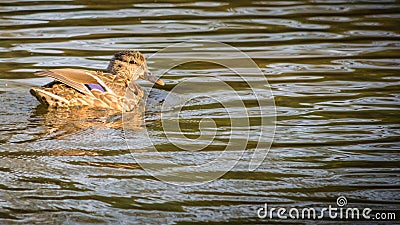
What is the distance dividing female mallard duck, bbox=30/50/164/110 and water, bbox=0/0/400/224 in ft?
0.51

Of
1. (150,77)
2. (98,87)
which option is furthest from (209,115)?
(150,77)

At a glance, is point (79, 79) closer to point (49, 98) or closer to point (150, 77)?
point (49, 98)

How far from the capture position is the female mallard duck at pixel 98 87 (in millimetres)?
8789

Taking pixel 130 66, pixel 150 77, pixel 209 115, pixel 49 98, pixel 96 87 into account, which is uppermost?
pixel 130 66

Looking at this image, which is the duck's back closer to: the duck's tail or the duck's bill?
the duck's tail

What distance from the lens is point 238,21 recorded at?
12.6m

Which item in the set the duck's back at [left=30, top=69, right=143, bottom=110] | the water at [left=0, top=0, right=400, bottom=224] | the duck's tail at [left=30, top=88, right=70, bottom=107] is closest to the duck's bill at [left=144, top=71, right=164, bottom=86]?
the water at [left=0, top=0, right=400, bottom=224]

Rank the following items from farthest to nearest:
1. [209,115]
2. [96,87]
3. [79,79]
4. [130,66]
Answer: [130,66] < [96,87] < [79,79] < [209,115]

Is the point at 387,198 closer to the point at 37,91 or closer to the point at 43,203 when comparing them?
the point at 43,203

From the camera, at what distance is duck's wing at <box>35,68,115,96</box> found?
28.6 ft

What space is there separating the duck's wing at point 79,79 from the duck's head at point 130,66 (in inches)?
21.3

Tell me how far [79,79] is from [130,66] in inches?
37.5

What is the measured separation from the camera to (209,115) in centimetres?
857

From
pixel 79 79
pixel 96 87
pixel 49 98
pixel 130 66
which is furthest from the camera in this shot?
pixel 130 66
